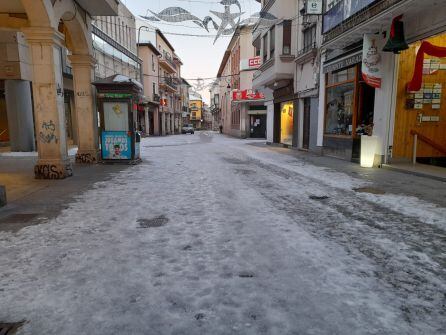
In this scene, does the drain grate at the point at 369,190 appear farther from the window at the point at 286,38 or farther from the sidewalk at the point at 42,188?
the window at the point at 286,38

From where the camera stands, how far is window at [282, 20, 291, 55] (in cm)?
1839

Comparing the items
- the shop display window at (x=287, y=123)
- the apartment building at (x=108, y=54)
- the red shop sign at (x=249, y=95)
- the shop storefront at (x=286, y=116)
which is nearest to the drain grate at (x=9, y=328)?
the apartment building at (x=108, y=54)

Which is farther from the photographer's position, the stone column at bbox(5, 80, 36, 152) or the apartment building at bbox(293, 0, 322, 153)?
the stone column at bbox(5, 80, 36, 152)

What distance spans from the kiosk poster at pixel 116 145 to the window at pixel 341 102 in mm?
8773

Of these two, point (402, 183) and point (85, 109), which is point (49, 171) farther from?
point (402, 183)

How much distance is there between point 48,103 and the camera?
337 inches

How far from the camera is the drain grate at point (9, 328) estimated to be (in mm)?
2240

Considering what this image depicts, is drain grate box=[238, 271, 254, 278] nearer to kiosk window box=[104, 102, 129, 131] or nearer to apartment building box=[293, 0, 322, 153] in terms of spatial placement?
kiosk window box=[104, 102, 129, 131]

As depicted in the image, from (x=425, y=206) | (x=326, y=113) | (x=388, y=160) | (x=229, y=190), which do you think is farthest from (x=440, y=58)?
(x=229, y=190)

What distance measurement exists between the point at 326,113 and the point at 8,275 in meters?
14.3

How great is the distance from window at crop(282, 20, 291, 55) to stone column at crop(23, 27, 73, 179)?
1329cm

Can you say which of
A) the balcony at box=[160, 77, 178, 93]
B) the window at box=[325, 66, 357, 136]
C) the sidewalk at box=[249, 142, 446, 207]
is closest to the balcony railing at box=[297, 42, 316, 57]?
the window at box=[325, 66, 357, 136]

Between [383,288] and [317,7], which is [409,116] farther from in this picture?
[383,288]

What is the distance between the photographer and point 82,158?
12086 mm
